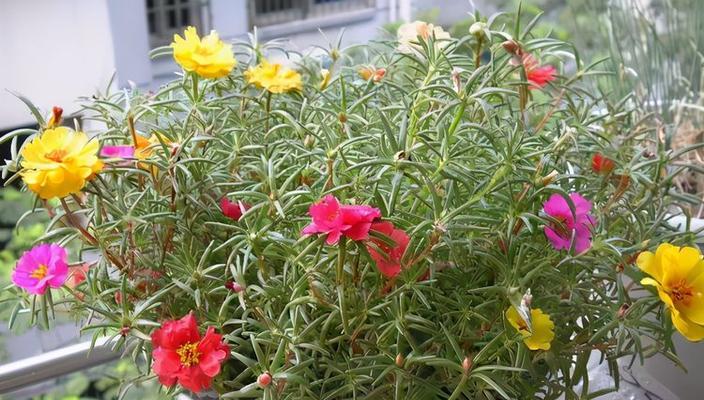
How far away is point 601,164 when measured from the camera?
599mm

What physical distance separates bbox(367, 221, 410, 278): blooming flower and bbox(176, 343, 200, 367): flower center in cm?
13

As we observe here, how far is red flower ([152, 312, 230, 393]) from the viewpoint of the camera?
1.59 ft

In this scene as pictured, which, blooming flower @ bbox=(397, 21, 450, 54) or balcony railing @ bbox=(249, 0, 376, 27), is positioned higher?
blooming flower @ bbox=(397, 21, 450, 54)

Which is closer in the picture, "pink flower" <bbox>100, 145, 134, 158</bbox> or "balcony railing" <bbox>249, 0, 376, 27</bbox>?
"pink flower" <bbox>100, 145, 134, 158</bbox>

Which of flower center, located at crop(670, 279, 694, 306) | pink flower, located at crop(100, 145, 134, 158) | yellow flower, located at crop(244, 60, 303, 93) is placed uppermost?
yellow flower, located at crop(244, 60, 303, 93)

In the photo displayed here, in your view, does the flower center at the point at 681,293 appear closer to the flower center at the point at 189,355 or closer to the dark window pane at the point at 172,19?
the flower center at the point at 189,355

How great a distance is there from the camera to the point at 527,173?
1.73 feet

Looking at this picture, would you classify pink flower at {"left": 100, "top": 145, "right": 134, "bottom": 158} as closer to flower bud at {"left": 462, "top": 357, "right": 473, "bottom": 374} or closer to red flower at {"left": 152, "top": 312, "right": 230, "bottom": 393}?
red flower at {"left": 152, "top": 312, "right": 230, "bottom": 393}

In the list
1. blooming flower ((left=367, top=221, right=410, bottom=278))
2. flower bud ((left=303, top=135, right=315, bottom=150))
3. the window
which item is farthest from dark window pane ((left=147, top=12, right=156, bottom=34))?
blooming flower ((left=367, top=221, right=410, bottom=278))

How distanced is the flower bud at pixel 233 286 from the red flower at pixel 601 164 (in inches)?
11.5

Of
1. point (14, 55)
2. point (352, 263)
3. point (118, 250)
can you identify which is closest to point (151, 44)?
point (14, 55)

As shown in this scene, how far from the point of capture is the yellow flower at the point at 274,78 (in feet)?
2.03

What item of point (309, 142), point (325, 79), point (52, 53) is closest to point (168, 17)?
point (52, 53)

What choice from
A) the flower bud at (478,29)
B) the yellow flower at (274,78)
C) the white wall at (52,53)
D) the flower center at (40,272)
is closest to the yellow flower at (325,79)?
the yellow flower at (274,78)
